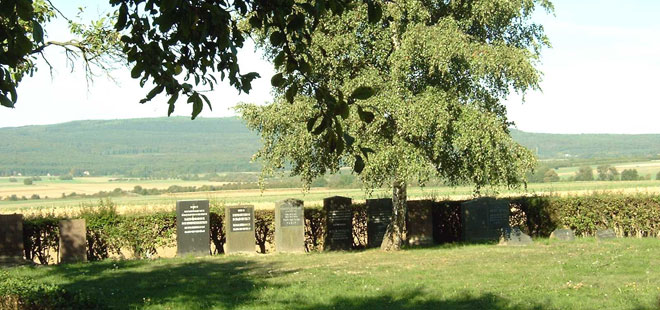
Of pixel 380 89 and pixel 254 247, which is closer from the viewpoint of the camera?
pixel 380 89

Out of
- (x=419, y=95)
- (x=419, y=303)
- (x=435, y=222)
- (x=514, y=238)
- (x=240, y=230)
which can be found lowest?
(x=419, y=303)

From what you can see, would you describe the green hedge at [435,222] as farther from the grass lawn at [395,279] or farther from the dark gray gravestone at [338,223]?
the grass lawn at [395,279]

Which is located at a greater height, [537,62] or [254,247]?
[537,62]

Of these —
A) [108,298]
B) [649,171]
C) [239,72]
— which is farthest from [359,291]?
[649,171]

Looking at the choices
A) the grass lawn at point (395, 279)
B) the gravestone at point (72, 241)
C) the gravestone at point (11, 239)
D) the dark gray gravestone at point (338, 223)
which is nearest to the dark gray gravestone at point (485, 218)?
the grass lawn at point (395, 279)

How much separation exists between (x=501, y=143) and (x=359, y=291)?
902cm

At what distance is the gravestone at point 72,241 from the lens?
22156 mm

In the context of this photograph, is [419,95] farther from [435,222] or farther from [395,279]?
[395,279]

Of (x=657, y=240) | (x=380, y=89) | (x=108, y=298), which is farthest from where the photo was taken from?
(x=657, y=240)

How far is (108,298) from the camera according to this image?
13664 mm

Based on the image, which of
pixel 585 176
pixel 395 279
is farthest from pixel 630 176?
pixel 395 279

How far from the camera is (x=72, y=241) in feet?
72.9

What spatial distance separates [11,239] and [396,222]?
10.7 meters

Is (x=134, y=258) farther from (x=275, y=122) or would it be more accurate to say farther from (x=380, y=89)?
(x=380, y=89)
